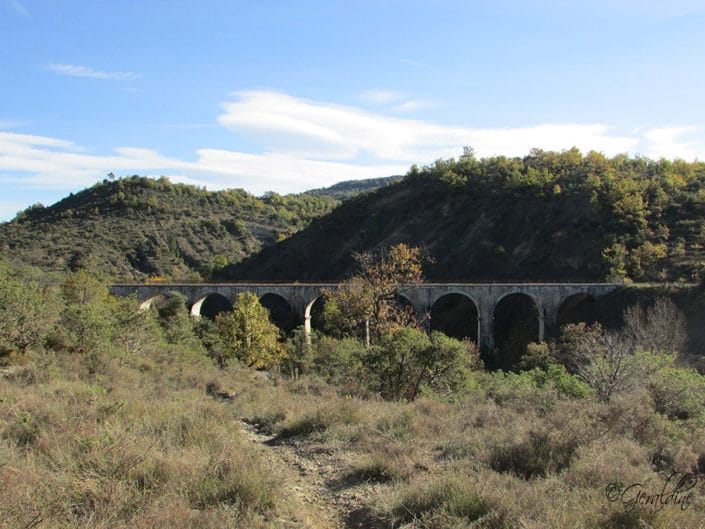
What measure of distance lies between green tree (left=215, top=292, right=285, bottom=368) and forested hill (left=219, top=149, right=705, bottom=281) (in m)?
16.8

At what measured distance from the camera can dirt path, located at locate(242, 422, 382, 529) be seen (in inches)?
162

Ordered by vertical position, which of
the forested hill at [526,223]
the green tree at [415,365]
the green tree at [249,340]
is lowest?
the green tree at [249,340]

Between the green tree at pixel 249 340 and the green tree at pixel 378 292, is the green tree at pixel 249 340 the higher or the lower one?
the lower one

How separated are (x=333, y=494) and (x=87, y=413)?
3.25m

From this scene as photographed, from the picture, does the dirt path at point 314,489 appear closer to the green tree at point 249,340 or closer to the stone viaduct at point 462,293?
the green tree at point 249,340

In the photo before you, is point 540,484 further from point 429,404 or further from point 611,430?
point 429,404

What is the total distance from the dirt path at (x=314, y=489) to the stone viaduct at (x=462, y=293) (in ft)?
79.5

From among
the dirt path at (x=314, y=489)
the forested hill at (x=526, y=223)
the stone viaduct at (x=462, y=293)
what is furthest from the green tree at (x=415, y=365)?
the forested hill at (x=526, y=223)

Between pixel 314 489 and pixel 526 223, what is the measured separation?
48000 millimetres

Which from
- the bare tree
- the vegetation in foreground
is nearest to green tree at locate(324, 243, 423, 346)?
the vegetation in foreground

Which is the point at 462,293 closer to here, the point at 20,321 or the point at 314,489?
the point at 20,321

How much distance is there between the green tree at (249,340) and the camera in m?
26.3

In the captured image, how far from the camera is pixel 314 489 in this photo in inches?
194

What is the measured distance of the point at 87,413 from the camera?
5.70 meters
